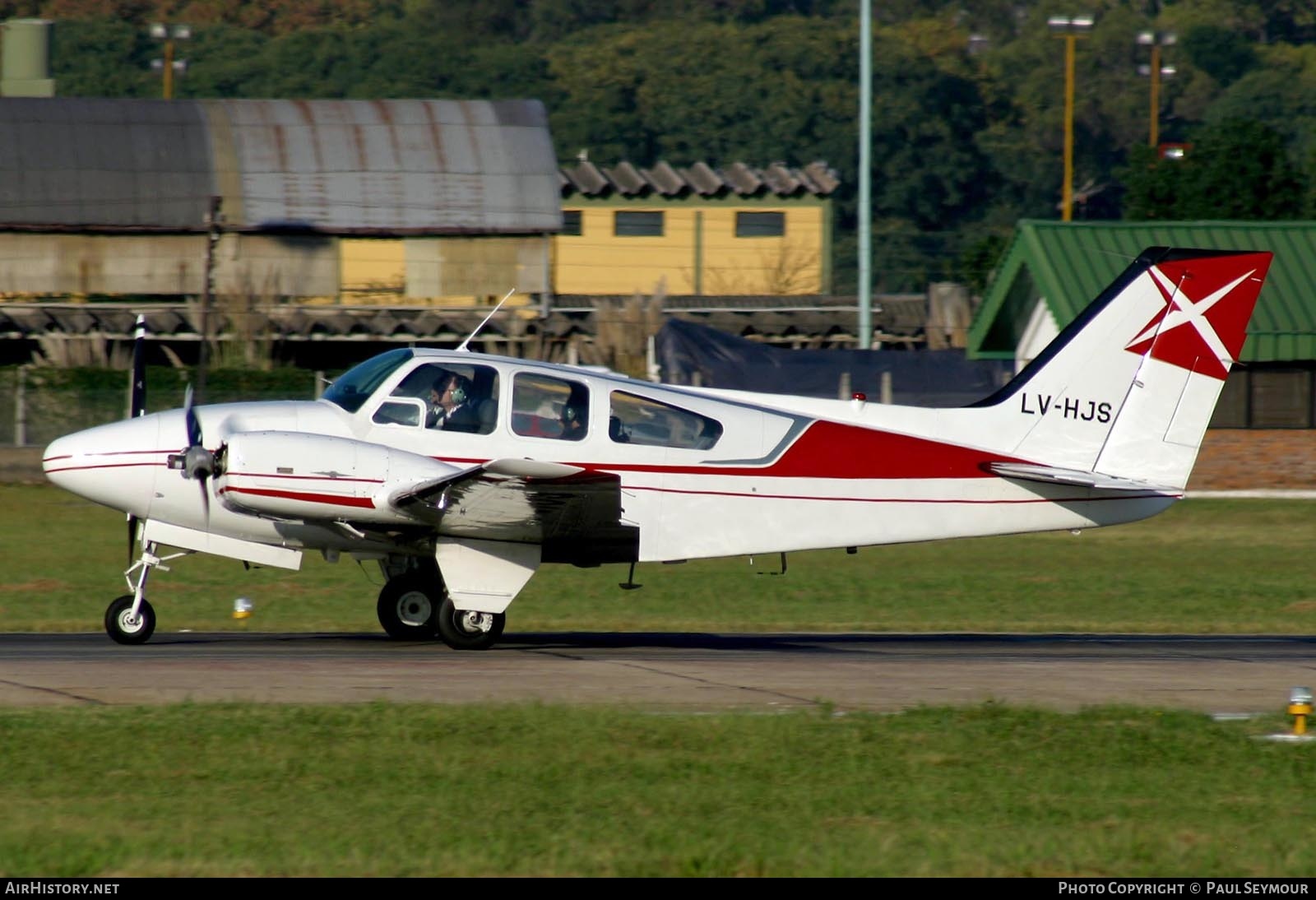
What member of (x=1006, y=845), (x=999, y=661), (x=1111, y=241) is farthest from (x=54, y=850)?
(x=1111, y=241)

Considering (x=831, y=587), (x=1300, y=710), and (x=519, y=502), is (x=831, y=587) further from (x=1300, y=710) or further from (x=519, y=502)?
(x=1300, y=710)

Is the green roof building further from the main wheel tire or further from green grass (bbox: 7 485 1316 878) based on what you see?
green grass (bbox: 7 485 1316 878)

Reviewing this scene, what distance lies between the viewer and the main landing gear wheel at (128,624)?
1315 centimetres

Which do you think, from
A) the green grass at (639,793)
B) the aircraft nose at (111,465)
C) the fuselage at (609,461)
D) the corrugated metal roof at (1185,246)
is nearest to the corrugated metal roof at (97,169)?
the corrugated metal roof at (1185,246)

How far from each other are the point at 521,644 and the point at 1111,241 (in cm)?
1746

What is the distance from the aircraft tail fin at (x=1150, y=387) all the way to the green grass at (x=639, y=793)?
172 inches

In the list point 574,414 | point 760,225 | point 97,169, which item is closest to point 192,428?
point 574,414

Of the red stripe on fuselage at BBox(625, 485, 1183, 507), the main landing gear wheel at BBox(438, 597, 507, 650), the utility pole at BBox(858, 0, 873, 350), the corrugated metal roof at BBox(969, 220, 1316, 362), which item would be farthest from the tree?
the main landing gear wheel at BBox(438, 597, 507, 650)

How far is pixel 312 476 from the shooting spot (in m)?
12.2

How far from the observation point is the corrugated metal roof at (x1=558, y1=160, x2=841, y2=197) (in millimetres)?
57031

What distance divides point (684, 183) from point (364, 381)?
45.0m

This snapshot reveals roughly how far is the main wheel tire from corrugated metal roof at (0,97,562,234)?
89.7 ft

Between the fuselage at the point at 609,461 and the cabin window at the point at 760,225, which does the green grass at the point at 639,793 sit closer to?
the fuselage at the point at 609,461

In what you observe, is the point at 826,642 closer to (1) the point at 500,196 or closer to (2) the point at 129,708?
(2) the point at 129,708
